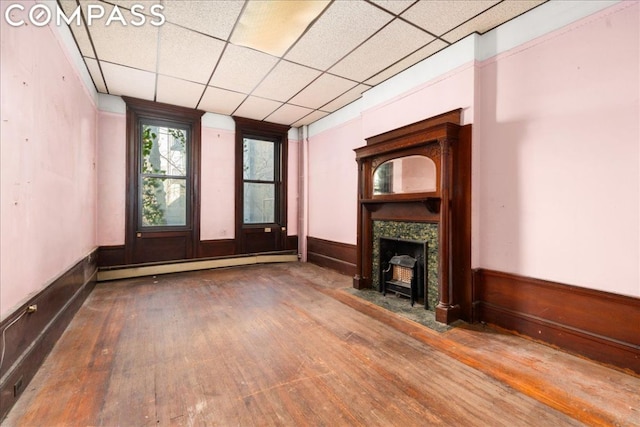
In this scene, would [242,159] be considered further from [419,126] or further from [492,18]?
[492,18]

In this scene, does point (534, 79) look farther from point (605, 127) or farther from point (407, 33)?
point (407, 33)

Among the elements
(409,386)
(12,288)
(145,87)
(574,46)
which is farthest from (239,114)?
(409,386)

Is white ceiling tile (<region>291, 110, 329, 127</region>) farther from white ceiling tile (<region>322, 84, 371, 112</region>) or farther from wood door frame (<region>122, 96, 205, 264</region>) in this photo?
wood door frame (<region>122, 96, 205, 264</region>)

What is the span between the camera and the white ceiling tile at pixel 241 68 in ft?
10.8

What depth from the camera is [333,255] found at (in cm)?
530

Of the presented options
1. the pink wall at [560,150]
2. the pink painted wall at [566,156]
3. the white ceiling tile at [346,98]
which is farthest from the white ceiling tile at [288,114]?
the pink painted wall at [566,156]

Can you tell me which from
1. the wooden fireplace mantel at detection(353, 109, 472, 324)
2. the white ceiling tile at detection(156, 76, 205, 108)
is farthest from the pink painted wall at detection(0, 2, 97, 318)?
the wooden fireplace mantel at detection(353, 109, 472, 324)

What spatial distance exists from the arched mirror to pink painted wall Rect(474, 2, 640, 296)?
527 millimetres

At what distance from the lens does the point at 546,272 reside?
2510mm

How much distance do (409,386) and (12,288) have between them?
261cm

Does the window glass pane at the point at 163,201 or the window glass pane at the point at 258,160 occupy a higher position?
the window glass pane at the point at 258,160

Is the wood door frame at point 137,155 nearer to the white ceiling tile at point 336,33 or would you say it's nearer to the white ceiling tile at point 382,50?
the white ceiling tile at point 336,33

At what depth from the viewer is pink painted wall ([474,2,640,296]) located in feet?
6.88

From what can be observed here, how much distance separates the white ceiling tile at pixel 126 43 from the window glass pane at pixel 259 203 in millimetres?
2846
